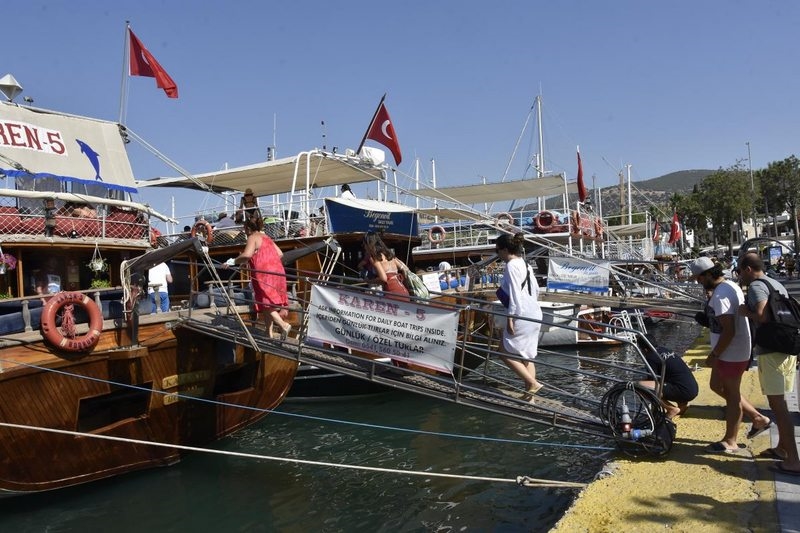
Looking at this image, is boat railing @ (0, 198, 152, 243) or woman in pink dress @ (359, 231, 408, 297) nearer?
woman in pink dress @ (359, 231, 408, 297)

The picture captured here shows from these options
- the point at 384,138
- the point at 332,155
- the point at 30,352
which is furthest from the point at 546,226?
the point at 30,352

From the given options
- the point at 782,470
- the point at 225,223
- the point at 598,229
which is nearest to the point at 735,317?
the point at 782,470

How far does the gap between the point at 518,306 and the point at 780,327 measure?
245 cm

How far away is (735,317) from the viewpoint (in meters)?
5.59

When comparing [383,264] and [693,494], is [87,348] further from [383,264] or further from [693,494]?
[693,494]

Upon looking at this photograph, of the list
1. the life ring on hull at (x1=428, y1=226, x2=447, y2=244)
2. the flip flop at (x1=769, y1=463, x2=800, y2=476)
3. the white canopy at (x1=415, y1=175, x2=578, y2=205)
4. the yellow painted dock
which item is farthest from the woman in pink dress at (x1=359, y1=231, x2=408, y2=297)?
the life ring on hull at (x1=428, y1=226, x2=447, y2=244)

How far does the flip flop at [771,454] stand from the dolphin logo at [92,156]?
39.1 feet

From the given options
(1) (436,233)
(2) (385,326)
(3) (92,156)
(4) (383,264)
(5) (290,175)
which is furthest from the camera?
(1) (436,233)

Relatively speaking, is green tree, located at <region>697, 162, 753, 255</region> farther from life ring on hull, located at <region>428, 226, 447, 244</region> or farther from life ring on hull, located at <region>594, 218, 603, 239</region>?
life ring on hull, located at <region>428, 226, 447, 244</region>

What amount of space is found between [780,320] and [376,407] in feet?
28.0

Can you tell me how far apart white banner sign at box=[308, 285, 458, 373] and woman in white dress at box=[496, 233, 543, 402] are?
0.61 metres

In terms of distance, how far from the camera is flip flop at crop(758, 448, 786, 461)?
17.4ft

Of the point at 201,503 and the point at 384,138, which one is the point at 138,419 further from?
the point at 384,138

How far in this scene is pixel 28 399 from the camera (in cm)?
707
